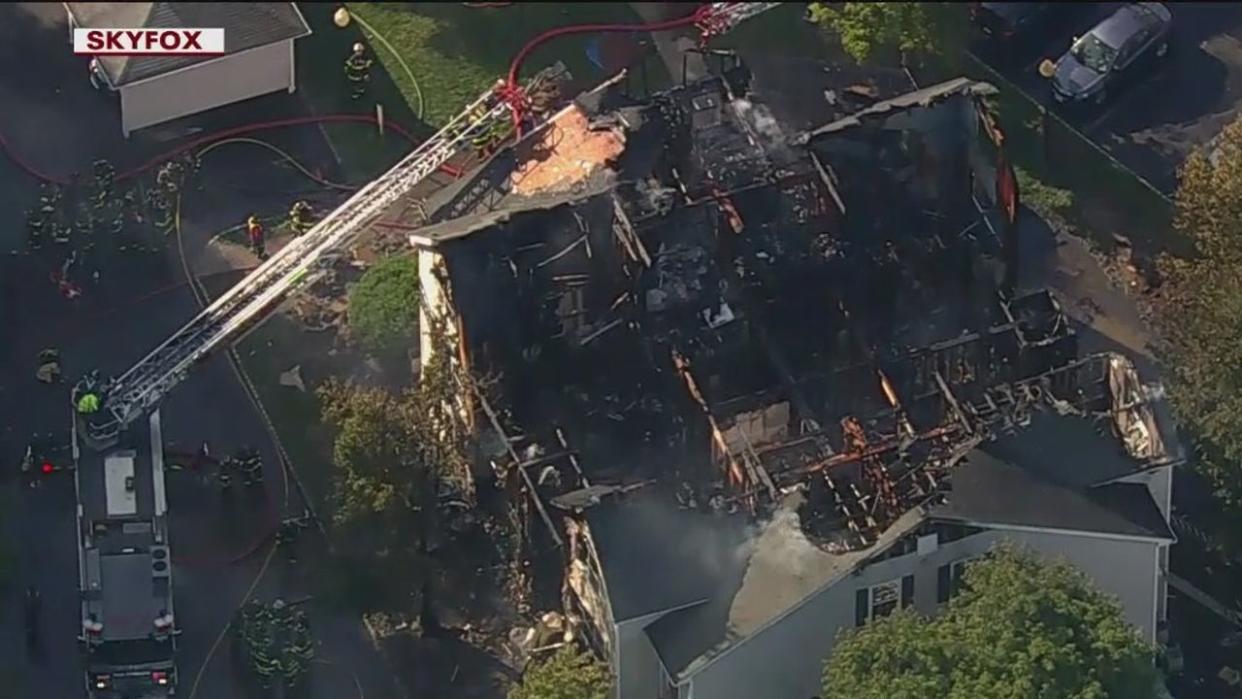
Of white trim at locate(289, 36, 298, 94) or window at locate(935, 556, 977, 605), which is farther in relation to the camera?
white trim at locate(289, 36, 298, 94)

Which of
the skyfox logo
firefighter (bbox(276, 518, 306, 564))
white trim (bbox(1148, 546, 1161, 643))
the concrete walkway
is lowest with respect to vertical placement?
the concrete walkway

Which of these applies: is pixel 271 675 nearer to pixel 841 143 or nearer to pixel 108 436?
pixel 108 436

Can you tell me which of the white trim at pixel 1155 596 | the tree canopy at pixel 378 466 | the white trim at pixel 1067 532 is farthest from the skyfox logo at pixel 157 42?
the white trim at pixel 1155 596

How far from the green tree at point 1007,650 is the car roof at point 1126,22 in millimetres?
19171

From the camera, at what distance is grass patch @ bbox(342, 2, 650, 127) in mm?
62344

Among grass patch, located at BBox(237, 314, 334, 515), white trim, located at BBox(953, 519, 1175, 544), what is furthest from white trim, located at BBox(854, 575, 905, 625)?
grass patch, located at BBox(237, 314, 334, 515)

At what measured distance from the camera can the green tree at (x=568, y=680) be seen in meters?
47.3

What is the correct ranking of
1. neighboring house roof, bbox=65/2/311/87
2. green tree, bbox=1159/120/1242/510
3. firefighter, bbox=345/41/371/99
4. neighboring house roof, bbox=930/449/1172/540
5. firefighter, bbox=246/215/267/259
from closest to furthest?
neighboring house roof, bbox=930/449/1172/540 → green tree, bbox=1159/120/1242/510 → firefighter, bbox=246/215/267/259 → neighboring house roof, bbox=65/2/311/87 → firefighter, bbox=345/41/371/99

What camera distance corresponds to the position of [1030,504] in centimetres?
4866

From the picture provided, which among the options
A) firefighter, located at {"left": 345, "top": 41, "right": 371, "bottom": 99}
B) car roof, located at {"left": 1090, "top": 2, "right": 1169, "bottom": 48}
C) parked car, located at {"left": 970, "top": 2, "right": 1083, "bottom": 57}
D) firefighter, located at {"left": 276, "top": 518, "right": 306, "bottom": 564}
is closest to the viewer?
firefighter, located at {"left": 276, "top": 518, "right": 306, "bottom": 564}

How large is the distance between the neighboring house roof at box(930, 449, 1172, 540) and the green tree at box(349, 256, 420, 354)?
497 inches

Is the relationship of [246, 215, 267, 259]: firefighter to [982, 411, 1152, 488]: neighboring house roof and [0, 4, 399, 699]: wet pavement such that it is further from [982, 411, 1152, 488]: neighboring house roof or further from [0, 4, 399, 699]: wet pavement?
[982, 411, 1152, 488]: neighboring house roof

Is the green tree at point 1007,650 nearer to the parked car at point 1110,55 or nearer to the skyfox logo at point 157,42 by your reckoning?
the parked car at point 1110,55

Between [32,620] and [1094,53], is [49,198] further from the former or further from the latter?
[1094,53]
